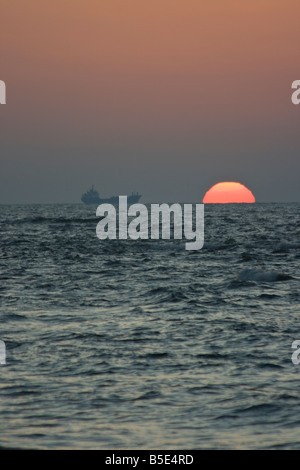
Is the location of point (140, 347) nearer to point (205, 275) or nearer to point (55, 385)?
point (55, 385)

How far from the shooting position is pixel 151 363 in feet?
49.1

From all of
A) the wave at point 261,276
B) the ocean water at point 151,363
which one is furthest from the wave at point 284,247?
the ocean water at point 151,363

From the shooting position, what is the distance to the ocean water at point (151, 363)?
1082cm

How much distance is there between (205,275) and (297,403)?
2078cm

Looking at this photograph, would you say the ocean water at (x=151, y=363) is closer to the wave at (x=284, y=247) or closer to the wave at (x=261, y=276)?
the wave at (x=261, y=276)

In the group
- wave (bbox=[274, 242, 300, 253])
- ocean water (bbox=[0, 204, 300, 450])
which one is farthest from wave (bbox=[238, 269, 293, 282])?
wave (bbox=[274, 242, 300, 253])

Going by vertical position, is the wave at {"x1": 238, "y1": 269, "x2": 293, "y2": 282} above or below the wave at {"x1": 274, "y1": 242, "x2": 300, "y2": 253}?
below

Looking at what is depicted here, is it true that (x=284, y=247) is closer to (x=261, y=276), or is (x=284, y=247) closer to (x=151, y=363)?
(x=261, y=276)

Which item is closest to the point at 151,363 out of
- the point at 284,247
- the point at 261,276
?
the point at 261,276

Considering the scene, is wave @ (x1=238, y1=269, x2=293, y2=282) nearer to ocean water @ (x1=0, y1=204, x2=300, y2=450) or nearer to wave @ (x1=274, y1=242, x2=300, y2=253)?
ocean water @ (x1=0, y1=204, x2=300, y2=450)

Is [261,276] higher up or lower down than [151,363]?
higher up

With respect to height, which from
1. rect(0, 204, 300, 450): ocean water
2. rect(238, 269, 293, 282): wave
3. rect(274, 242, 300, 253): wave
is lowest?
rect(0, 204, 300, 450): ocean water

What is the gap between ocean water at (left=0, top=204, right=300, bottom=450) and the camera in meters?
10.8

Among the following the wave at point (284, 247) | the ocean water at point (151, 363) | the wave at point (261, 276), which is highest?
the wave at point (284, 247)
